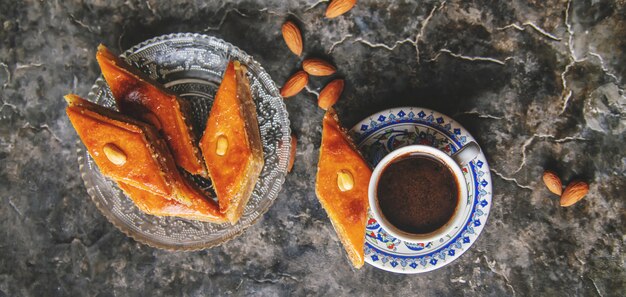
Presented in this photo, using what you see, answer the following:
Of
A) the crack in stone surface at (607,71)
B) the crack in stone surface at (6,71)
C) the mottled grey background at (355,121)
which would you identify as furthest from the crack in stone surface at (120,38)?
the crack in stone surface at (607,71)

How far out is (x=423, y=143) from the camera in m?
2.11

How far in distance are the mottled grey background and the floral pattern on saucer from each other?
196 millimetres

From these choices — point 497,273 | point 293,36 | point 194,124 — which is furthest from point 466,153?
point 194,124

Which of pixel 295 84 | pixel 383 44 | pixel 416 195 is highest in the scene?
pixel 383 44

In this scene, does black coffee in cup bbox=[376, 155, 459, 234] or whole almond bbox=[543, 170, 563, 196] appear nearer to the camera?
black coffee in cup bbox=[376, 155, 459, 234]

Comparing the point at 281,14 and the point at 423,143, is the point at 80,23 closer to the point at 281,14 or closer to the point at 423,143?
the point at 281,14

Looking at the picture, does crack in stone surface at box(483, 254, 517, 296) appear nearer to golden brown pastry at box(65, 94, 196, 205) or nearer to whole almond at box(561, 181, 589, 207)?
whole almond at box(561, 181, 589, 207)

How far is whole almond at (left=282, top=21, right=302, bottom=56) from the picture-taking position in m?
2.27

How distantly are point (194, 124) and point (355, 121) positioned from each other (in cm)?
63

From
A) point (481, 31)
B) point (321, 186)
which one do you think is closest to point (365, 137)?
point (321, 186)

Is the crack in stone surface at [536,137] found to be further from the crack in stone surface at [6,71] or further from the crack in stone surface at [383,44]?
the crack in stone surface at [6,71]

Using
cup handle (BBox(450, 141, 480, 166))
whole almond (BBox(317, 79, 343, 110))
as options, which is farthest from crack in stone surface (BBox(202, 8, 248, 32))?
cup handle (BBox(450, 141, 480, 166))

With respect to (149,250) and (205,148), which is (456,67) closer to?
(205,148)

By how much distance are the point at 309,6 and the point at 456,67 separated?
62 cm
